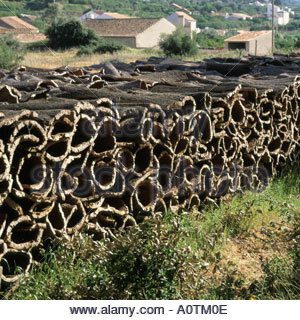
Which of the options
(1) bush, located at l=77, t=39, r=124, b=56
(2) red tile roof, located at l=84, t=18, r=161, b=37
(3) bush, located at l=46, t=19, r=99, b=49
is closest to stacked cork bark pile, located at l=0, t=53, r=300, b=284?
(1) bush, located at l=77, t=39, r=124, b=56

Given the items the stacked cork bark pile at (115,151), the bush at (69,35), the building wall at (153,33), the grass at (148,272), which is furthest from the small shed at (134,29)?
the grass at (148,272)

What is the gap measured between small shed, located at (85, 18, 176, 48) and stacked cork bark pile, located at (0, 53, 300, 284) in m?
45.6

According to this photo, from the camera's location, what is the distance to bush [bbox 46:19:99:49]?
4812 cm

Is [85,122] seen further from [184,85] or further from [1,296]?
[184,85]

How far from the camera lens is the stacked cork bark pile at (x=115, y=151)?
12.4 feet

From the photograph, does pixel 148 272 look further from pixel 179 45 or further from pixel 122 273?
pixel 179 45

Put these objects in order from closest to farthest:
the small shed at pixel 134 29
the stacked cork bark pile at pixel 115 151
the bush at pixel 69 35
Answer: the stacked cork bark pile at pixel 115 151 → the bush at pixel 69 35 → the small shed at pixel 134 29

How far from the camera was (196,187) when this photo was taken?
220 inches

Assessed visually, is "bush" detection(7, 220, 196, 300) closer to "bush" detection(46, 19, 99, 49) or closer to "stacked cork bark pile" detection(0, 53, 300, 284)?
"stacked cork bark pile" detection(0, 53, 300, 284)

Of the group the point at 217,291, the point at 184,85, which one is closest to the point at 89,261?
the point at 217,291

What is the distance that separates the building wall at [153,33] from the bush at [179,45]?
16.7m

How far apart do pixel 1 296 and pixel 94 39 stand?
45640 millimetres

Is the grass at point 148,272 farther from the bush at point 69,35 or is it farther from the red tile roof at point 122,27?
the red tile roof at point 122,27

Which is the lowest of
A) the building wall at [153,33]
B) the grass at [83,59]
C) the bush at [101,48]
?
the grass at [83,59]
